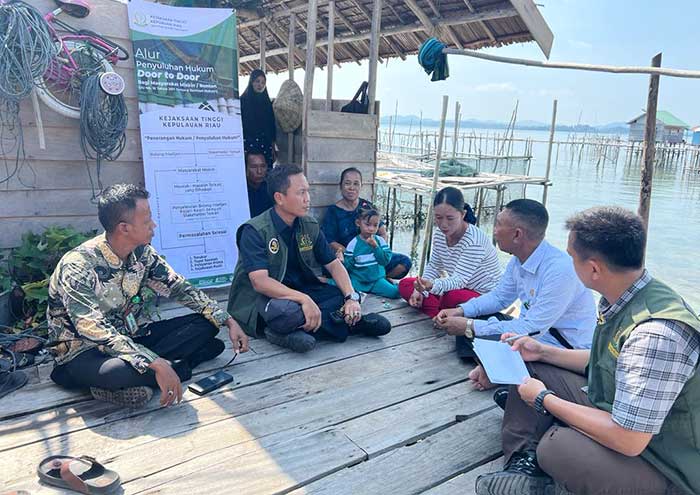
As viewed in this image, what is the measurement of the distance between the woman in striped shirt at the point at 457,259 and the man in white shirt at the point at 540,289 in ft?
2.04

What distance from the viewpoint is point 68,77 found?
3.33 m

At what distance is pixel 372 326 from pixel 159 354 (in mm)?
1281

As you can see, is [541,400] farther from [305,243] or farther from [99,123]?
[99,123]

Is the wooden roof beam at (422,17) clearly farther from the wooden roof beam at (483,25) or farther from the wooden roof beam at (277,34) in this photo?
the wooden roof beam at (277,34)

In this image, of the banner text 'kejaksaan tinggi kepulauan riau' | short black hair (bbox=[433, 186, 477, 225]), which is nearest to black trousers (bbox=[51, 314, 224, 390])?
the banner text 'kejaksaan tinggi kepulauan riau'

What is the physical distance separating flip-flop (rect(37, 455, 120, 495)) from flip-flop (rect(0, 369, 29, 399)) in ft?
2.40

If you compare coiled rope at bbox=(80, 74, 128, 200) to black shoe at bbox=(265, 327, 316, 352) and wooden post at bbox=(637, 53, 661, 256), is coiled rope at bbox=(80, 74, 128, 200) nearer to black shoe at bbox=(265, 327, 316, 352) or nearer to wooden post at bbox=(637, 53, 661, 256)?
black shoe at bbox=(265, 327, 316, 352)

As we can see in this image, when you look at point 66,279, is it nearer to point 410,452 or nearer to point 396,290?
point 410,452

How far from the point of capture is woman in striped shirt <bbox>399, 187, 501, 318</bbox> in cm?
331

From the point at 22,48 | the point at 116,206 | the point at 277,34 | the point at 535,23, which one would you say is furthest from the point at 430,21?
the point at 116,206

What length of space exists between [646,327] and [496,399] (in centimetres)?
106

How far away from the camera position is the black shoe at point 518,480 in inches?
71.1

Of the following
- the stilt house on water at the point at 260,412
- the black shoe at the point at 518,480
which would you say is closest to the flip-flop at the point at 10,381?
the stilt house on water at the point at 260,412

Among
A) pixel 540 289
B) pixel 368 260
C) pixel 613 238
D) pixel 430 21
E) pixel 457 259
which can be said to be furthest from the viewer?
pixel 430 21
